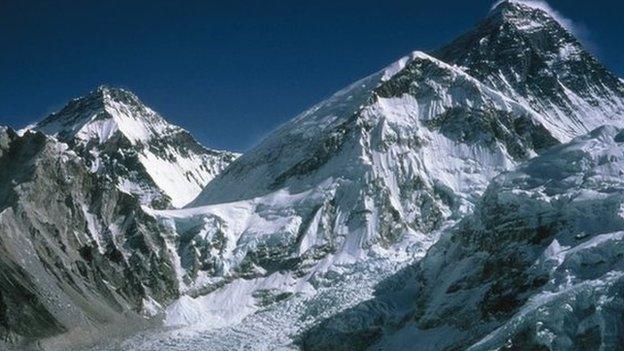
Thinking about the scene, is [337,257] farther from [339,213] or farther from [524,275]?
[524,275]

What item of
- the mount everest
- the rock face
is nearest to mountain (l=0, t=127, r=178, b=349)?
the mount everest

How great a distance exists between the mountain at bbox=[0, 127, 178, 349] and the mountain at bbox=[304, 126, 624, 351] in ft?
123

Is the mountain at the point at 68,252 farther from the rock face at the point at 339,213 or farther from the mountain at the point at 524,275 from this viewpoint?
the mountain at the point at 524,275

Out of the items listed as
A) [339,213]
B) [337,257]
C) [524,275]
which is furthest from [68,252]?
[524,275]

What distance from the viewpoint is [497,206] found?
433ft

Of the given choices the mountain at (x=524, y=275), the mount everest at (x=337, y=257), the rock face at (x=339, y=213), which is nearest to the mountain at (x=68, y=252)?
the mount everest at (x=337, y=257)

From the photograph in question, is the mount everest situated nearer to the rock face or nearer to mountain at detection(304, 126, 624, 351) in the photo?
mountain at detection(304, 126, 624, 351)

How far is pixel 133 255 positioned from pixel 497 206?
7196cm

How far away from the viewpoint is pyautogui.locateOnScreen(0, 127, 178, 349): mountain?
134875 mm

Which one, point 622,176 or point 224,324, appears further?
point 224,324

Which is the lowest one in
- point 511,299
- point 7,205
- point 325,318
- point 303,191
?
point 511,299

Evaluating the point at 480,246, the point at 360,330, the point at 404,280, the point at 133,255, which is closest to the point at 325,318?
the point at 360,330

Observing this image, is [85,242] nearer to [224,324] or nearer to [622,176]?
[224,324]

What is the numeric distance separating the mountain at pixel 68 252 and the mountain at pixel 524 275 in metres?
37.6
